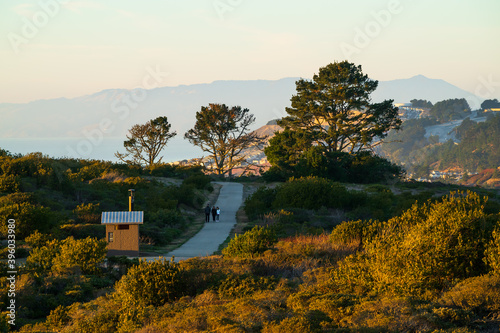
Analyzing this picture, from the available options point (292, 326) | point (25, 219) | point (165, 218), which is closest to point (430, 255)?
point (292, 326)

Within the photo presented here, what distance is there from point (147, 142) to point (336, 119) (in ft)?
70.2

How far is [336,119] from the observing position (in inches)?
2164

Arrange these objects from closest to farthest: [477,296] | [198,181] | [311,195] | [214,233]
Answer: [477,296] < [214,233] < [311,195] < [198,181]

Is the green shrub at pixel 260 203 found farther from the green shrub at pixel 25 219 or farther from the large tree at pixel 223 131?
the large tree at pixel 223 131

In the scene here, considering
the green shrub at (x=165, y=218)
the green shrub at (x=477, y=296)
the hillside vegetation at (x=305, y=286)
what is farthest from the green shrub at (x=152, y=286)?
the green shrub at (x=165, y=218)

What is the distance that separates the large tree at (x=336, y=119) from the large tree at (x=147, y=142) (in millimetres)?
12380

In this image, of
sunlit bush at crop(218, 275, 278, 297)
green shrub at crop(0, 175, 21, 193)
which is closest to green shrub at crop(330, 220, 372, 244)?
sunlit bush at crop(218, 275, 278, 297)

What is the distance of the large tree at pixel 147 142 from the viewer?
195 feet

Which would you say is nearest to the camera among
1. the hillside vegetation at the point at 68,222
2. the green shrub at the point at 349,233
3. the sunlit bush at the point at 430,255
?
the sunlit bush at the point at 430,255

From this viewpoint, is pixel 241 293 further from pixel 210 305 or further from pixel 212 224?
pixel 212 224

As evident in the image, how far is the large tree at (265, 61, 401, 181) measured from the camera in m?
53.1

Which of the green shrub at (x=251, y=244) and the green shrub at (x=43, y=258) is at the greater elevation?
the green shrub at (x=251, y=244)

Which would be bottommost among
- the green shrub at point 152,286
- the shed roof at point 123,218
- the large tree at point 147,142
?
the green shrub at point 152,286

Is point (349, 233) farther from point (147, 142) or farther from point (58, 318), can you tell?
point (147, 142)
